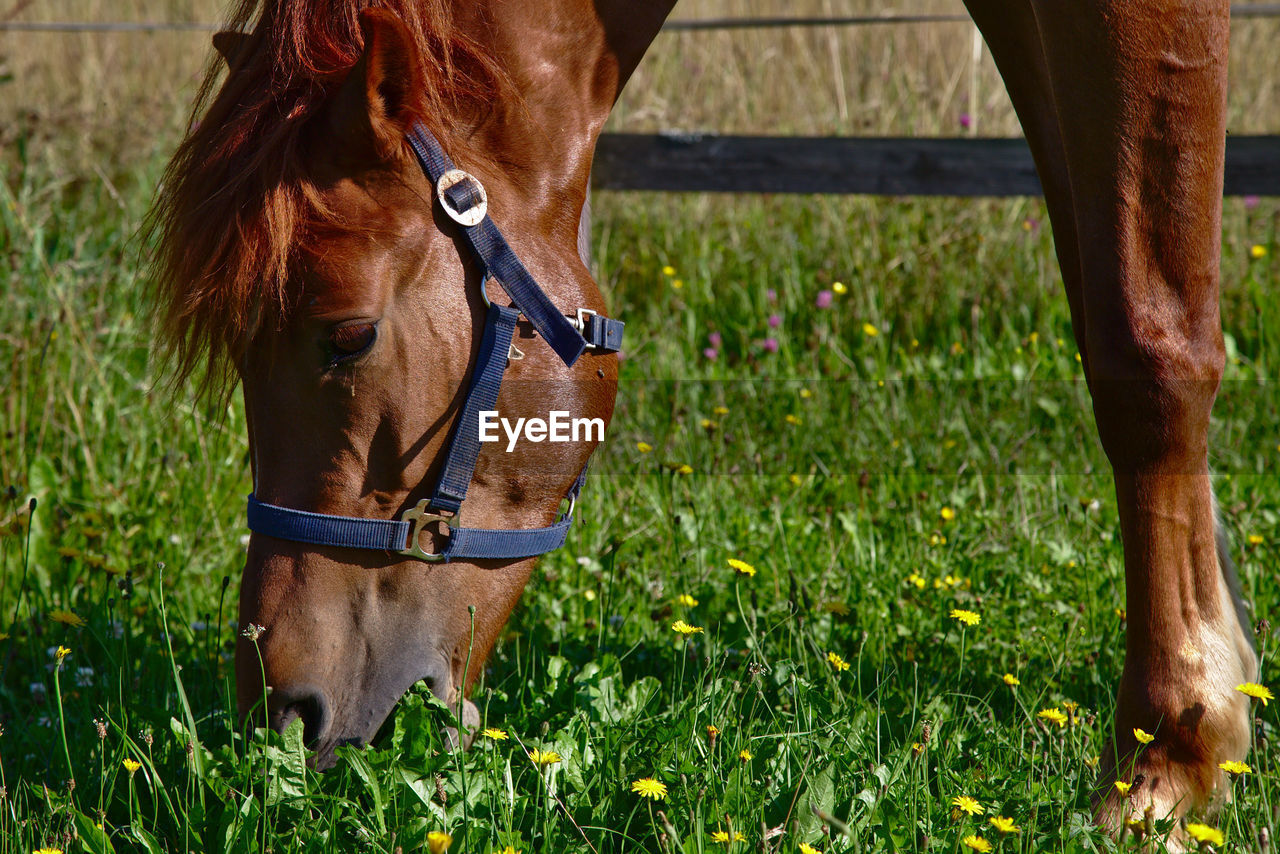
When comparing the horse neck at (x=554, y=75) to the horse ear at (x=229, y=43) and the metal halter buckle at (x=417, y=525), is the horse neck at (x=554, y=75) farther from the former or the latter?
the metal halter buckle at (x=417, y=525)

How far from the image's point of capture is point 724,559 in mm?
2752

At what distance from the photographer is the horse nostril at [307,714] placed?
1678 millimetres

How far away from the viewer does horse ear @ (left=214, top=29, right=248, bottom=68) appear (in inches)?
74.0

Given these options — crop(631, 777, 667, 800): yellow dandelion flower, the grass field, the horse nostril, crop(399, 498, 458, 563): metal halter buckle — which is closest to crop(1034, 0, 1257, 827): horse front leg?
the grass field

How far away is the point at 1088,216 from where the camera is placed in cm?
174

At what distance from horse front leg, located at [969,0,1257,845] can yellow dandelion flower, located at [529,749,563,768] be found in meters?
0.89

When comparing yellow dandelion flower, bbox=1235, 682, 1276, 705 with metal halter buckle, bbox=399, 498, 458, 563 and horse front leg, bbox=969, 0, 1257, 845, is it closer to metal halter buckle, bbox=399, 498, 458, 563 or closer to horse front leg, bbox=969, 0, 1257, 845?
horse front leg, bbox=969, 0, 1257, 845

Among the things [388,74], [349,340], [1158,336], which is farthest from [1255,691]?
[388,74]

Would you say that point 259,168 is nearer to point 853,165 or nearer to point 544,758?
point 544,758

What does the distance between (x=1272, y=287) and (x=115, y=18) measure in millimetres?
8016

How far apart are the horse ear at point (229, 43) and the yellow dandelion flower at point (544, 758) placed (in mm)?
1330

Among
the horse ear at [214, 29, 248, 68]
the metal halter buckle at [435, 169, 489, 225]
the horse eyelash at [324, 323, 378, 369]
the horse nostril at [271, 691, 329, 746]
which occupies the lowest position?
the horse nostril at [271, 691, 329, 746]

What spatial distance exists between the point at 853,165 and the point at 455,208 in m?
3.17

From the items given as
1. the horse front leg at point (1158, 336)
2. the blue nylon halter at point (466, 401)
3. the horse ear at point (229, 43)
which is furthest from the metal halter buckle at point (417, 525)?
the horse front leg at point (1158, 336)
